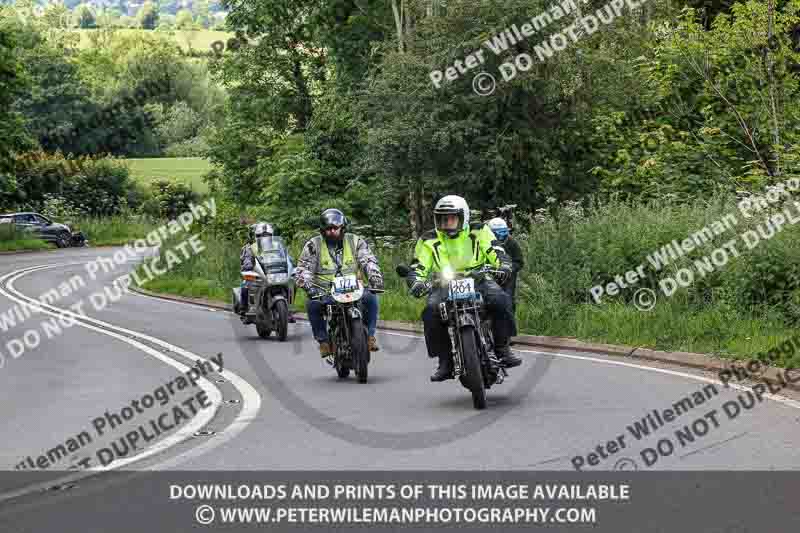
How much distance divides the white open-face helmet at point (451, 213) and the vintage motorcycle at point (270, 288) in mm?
7584

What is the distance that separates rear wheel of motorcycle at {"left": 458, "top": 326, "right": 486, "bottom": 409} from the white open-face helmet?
44.0 inches

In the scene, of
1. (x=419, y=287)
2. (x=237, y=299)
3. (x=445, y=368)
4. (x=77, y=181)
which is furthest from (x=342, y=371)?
(x=77, y=181)

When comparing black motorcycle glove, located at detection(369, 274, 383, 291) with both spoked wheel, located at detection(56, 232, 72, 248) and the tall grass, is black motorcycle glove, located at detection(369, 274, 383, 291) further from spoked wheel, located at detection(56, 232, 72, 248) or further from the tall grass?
the tall grass

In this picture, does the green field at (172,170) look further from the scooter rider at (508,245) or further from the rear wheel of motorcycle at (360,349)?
the rear wheel of motorcycle at (360,349)

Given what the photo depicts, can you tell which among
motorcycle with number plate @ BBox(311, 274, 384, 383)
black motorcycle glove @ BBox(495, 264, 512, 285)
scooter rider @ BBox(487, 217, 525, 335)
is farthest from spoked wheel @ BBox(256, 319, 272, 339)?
black motorcycle glove @ BBox(495, 264, 512, 285)

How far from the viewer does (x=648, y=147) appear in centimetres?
2814

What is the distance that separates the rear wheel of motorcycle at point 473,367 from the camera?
408 inches

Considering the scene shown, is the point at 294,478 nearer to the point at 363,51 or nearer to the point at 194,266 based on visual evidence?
the point at 194,266

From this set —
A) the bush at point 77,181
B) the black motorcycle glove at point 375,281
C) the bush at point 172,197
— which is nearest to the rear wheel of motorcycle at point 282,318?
the black motorcycle glove at point 375,281

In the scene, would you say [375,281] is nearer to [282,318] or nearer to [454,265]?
[454,265]

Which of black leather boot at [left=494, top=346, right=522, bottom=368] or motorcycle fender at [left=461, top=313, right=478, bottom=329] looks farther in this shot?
black leather boot at [left=494, top=346, right=522, bottom=368]

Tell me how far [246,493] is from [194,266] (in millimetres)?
31141

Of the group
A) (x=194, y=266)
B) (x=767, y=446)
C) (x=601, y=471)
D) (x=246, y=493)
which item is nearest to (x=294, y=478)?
(x=246, y=493)

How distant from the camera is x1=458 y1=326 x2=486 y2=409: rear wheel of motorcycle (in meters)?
10.4
